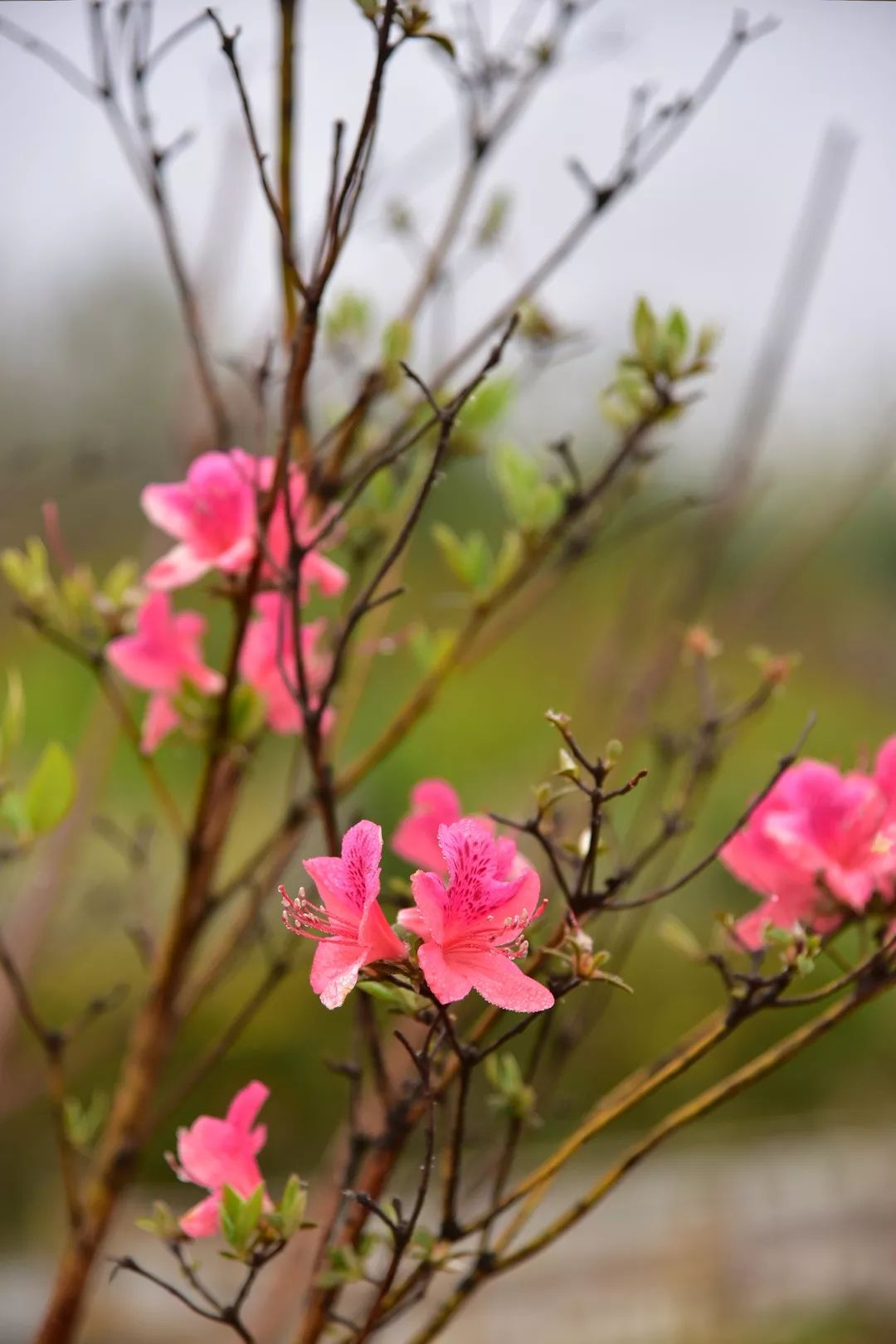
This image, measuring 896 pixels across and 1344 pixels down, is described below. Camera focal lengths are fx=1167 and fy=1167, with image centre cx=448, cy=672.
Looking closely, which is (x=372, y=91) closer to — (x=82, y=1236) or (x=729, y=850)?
(x=729, y=850)

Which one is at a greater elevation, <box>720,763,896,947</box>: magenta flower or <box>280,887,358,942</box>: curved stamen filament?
<box>720,763,896,947</box>: magenta flower

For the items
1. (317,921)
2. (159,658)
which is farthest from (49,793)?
(317,921)

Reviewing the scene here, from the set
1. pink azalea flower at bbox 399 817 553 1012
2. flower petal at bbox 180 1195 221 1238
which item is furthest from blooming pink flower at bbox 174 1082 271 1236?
pink azalea flower at bbox 399 817 553 1012

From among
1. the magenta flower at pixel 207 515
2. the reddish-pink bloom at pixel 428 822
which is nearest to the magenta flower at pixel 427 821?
the reddish-pink bloom at pixel 428 822

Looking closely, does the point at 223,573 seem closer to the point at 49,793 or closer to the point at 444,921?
the point at 49,793

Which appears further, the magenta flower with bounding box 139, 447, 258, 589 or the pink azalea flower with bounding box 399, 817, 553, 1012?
the magenta flower with bounding box 139, 447, 258, 589

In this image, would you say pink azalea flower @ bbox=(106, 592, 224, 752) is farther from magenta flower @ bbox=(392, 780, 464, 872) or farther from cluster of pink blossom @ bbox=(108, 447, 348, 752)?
magenta flower @ bbox=(392, 780, 464, 872)

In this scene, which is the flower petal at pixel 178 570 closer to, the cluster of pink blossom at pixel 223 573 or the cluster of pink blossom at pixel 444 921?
the cluster of pink blossom at pixel 223 573
